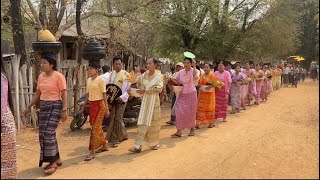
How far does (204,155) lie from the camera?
675cm

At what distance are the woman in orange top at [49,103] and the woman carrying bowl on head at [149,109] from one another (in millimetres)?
1701

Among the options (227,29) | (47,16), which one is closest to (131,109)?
(47,16)

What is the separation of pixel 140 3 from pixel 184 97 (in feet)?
13.2

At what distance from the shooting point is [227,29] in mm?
19422

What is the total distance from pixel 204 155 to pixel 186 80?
2.07m

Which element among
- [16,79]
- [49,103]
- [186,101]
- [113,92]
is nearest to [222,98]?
[186,101]

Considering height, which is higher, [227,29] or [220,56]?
[227,29]

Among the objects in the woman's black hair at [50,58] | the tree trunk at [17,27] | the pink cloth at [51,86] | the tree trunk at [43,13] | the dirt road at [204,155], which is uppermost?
the tree trunk at [43,13]

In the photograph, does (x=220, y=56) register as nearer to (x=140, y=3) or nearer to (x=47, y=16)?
(x=140, y=3)

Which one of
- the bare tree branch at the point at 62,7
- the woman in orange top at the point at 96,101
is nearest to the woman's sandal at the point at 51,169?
the woman in orange top at the point at 96,101

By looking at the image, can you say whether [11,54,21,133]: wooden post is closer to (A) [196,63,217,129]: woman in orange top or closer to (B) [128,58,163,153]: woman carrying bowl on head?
(B) [128,58,163,153]: woman carrying bowl on head

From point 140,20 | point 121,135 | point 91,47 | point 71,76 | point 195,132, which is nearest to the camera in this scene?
point 91,47

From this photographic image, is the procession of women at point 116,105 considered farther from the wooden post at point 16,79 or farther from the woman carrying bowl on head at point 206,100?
the wooden post at point 16,79

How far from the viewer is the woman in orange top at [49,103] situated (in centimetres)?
562
